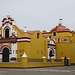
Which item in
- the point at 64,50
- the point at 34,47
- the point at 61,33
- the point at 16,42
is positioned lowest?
the point at 64,50

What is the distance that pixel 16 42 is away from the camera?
32.2m

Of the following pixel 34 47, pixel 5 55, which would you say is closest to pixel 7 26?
pixel 5 55

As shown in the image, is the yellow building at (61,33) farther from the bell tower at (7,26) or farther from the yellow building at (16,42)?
the bell tower at (7,26)

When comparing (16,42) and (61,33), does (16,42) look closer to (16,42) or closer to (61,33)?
(16,42)

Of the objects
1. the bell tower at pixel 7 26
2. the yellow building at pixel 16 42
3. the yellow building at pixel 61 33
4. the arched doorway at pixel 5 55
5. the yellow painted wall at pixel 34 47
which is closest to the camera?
the yellow painted wall at pixel 34 47

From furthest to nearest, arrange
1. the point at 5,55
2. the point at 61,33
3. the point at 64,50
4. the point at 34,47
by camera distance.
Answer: the point at 61,33 → the point at 64,50 → the point at 5,55 → the point at 34,47

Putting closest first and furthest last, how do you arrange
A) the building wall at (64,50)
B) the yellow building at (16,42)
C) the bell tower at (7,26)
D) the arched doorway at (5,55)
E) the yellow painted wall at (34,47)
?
the yellow painted wall at (34,47) < the yellow building at (16,42) < the bell tower at (7,26) < the arched doorway at (5,55) < the building wall at (64,50)

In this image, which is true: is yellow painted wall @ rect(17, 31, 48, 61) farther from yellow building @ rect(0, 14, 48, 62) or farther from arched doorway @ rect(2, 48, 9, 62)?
arched doorway @ rect(2, 48, 9, 62)

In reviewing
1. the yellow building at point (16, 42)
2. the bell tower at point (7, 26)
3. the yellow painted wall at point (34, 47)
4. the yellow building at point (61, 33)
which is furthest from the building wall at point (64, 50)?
the bell tower at point (7, 26)

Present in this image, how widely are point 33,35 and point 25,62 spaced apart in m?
6.54

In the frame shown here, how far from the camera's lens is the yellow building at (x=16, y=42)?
3147cm

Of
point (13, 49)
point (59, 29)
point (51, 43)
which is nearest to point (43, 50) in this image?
point (51, 43)

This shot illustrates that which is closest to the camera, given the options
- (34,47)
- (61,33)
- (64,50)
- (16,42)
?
(16,42)

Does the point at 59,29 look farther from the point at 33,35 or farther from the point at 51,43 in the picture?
the point at 33,35
